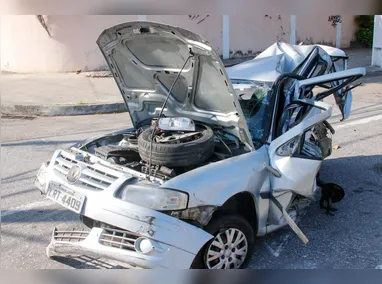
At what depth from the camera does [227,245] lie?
3188 millimetres

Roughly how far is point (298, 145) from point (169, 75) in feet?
4.35

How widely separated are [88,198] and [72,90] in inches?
328

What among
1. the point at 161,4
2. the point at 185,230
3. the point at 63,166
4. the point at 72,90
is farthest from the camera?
the point at 72,90

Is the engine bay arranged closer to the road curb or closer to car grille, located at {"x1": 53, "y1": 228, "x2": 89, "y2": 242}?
car grille, located at {"x1": 53, "y1": 228, "x2": 89, "y2": 242}

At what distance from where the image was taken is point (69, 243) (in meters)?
3.18

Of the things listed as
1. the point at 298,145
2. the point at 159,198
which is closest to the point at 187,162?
the point at 159,198

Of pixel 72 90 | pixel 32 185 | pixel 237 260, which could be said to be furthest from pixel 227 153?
pixel 72 90

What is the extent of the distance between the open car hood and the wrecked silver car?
1 centimetres

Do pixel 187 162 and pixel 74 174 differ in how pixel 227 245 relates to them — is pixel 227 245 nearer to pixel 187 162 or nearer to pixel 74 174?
pixel 187 162

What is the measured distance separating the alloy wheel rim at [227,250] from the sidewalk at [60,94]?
6.53 m

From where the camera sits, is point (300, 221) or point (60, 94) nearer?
point (300, 221)

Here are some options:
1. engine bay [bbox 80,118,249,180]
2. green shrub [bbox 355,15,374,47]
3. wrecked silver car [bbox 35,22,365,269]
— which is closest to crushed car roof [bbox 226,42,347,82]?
wrecked silver car [bbox 35,22,365,269]

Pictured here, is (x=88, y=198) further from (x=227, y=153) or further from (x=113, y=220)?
(x=227, y=153)

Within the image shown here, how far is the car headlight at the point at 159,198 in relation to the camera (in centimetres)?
288
